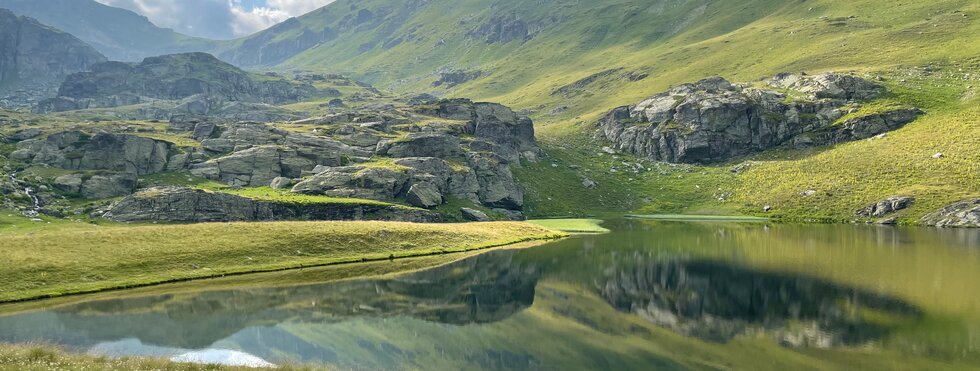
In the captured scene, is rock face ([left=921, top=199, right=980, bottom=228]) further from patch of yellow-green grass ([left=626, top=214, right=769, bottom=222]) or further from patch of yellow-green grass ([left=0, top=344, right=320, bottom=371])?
patch of yellow-green grass ([left=0, top=344, right=320, bottom=371])

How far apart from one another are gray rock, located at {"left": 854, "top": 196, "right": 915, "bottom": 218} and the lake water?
61695mm

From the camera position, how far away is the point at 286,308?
53.2 meters

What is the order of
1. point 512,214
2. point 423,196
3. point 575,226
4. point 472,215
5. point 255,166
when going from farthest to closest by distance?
1. point 512,214
2. point 255,166
3. point 472,215
4. point 423,196
5. point 575,226

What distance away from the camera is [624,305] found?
2192 inches

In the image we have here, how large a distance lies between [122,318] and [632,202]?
169 m

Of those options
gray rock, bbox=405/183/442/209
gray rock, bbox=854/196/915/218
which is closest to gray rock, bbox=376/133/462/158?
gray rock, bbox=405/183/442/209

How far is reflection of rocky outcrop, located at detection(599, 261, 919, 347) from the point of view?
142 ft

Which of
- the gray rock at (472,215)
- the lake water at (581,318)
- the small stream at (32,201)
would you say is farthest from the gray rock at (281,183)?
the lake water at (581,318)

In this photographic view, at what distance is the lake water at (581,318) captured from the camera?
124ft

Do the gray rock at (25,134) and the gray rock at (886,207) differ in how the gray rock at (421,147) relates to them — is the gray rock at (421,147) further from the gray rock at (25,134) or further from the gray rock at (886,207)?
the gray rock at (886,207)

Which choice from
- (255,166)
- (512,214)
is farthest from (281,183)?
(512,214)

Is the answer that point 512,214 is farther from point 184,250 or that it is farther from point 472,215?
point 184,250

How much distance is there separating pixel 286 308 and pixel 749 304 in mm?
43980

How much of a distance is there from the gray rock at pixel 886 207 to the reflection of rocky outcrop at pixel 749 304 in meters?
91.4
